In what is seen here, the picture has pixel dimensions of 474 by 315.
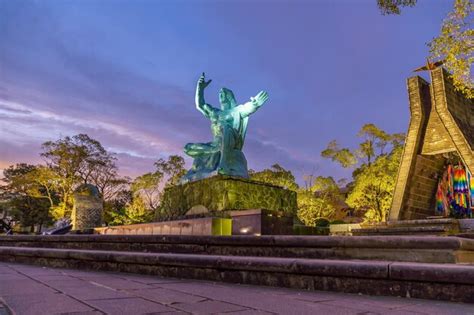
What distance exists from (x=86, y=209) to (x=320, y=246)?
52.9ft

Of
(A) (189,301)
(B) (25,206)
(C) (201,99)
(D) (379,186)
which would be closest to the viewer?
(A) (189,301)

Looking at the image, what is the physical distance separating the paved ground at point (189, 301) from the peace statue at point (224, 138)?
9385 millimetres

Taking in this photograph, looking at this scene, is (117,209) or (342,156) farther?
(117,209)

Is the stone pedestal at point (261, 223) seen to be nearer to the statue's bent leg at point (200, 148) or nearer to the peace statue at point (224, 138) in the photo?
the peace statue at point (224, 138)

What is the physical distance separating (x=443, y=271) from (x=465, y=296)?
0.22m

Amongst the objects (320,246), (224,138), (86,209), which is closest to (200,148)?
(224,138)

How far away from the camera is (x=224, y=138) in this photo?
1332 centimetres

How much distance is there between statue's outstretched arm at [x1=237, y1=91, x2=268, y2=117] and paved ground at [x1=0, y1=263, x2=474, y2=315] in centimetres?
1048

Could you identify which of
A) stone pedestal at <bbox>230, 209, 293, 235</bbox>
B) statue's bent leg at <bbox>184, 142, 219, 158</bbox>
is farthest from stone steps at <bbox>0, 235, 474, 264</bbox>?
statue's bent leg at <bbox>184, 142, 219, 158</bbox>

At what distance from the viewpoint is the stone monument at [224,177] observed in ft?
40.2

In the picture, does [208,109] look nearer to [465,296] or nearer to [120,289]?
[120,289]

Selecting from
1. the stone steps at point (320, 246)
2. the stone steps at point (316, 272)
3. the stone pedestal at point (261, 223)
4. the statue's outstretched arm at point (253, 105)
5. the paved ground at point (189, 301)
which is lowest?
the paved ground at point (189, 301)

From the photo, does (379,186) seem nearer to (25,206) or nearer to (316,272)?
(316,272)

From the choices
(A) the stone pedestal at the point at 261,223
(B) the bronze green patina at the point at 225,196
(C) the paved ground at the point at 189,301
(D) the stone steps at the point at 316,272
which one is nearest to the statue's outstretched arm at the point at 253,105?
(B) the bronze green patina at the point at 225,196
